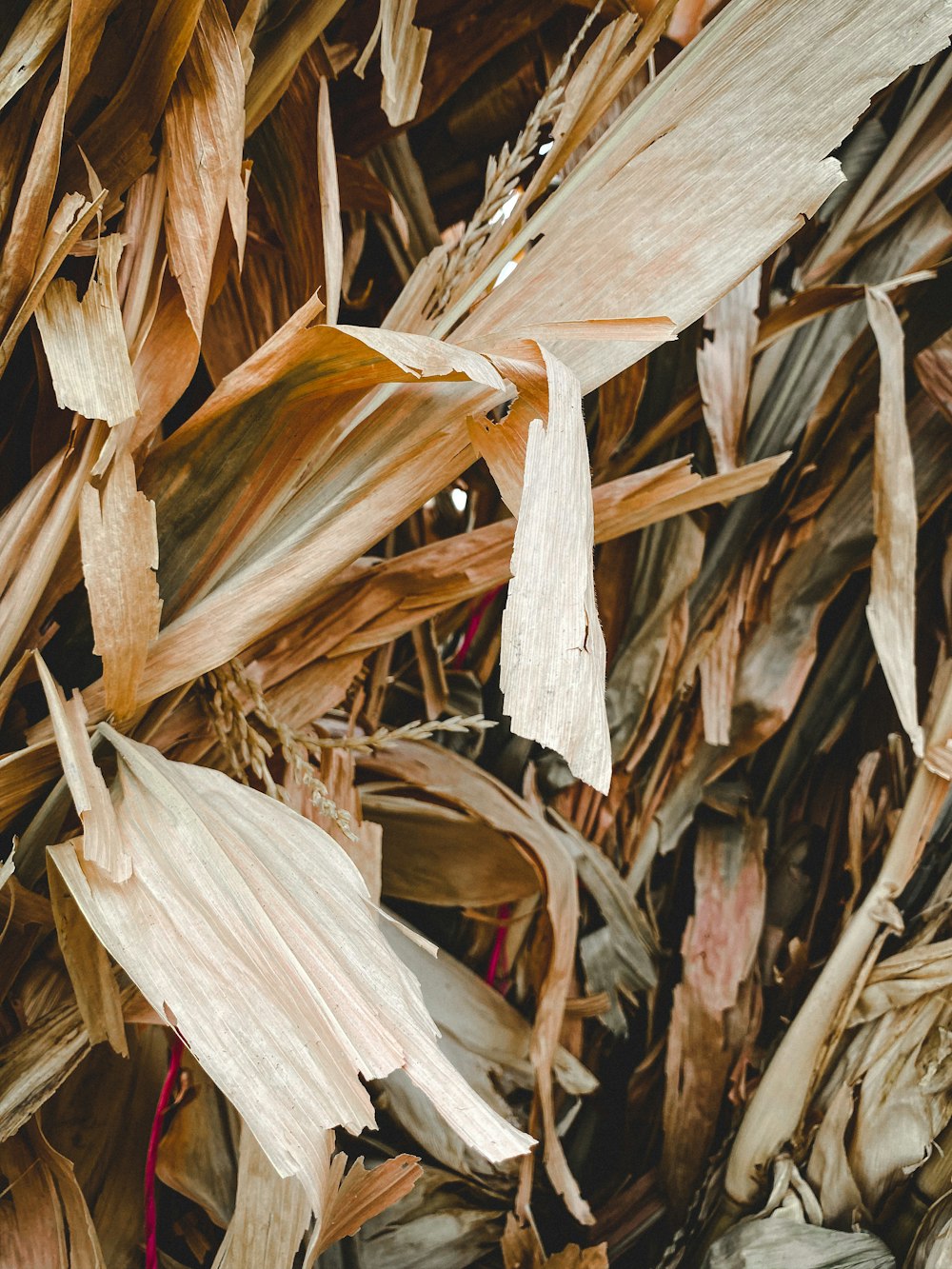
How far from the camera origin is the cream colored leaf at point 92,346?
295 millimetres

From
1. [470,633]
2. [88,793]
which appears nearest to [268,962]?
[88,793]

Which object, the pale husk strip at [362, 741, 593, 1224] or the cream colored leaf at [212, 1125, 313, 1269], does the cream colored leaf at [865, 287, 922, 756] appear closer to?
the pale husk strip at [362, 741, 593, 1224]

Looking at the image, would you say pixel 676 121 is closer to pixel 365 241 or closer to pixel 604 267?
pixel 604 267

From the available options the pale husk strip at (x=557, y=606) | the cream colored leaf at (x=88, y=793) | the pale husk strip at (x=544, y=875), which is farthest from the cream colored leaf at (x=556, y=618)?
the pale husk strip at (x=544, y=875)

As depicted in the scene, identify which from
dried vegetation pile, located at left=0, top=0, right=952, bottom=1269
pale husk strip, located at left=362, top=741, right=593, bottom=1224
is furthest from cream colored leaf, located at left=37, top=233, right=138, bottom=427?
pale husk strip, located at left=362, top=741, right=593, bottom=1224

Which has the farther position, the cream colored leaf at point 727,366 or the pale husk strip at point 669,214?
the cream colored leaf at point 727,366

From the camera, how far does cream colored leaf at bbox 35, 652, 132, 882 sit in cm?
27

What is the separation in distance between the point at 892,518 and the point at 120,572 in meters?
0.39

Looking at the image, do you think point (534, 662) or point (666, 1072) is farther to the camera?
point (666, 1072)

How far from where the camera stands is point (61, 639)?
0.36 meters

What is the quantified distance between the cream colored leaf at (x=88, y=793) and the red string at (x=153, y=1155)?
0.18 metres

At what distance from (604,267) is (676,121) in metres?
0.07

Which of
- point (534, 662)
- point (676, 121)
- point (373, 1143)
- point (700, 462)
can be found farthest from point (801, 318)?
point (373, 1143)

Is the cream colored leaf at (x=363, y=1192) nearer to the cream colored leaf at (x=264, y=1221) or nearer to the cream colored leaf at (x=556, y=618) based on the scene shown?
the cream colored leaf at (x=264, y=1221)
